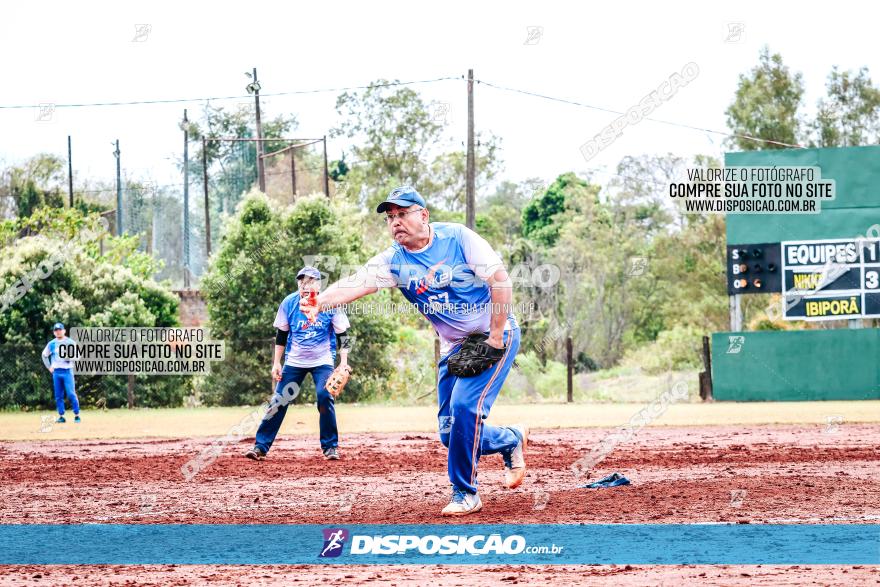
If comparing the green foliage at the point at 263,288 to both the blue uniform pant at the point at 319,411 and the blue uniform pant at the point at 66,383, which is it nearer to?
the blue uniform pant at the point at 66,383

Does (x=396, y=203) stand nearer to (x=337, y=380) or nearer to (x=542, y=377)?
(x=337, y=380)

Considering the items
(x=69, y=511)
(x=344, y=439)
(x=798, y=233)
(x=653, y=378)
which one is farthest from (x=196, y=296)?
(x=69, y=511)

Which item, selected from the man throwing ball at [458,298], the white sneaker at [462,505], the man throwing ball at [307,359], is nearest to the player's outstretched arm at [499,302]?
the man throwing ball at [458,298]

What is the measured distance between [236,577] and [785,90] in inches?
1934

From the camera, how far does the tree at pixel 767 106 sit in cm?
5022

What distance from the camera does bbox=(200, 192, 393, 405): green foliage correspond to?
33.0 metres

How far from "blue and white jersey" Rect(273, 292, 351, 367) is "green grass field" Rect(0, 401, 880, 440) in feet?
21.5

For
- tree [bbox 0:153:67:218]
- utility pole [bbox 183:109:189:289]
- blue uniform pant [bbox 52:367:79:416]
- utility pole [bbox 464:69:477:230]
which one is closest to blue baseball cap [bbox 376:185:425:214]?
blue uniform pant [bbox 52:367:79:416]

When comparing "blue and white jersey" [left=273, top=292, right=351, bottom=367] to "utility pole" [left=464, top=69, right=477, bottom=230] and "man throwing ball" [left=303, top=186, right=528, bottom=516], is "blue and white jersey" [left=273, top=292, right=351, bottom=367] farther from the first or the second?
"utility pole" [left=464, top=69, right=477, bottom=230]

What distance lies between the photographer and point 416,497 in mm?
9406

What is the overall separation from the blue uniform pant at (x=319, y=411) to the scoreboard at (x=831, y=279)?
56.4 ft

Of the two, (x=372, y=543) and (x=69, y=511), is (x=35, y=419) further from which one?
(x=372, y=543)

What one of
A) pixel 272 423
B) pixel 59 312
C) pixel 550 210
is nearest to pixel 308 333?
pixel 272 423

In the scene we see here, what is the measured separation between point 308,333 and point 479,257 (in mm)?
5979
